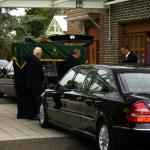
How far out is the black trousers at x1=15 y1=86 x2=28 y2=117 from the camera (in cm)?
1410

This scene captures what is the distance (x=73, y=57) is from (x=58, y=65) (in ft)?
5.17

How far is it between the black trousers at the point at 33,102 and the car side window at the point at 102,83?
3.90 metres

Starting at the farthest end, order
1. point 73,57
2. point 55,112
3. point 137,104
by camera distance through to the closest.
Result: point 73,57 → point 55,112 → point 137,104

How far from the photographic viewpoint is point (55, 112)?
11.5 metres

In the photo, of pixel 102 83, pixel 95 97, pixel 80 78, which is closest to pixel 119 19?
pixel 80 78

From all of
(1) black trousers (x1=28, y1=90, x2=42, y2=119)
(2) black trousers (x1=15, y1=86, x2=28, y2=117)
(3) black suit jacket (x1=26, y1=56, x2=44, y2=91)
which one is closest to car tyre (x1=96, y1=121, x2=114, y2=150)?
(3) black suit jacket (x1=26, y1=56, x2=44, y2=91)

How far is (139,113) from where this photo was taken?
Answer: 8.27 m

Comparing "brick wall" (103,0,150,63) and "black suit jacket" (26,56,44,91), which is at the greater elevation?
"brick wall" (103,0,150,63)

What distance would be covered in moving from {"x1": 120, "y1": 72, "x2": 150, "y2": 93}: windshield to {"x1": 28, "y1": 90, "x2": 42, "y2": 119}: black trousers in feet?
15.0

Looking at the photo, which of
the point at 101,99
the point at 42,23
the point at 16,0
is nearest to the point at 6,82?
the point at 16,0

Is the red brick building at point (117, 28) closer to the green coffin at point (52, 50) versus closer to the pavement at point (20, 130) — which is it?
the green coffin at point (52, 50)

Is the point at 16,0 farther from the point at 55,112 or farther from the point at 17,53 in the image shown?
the point at 55,112

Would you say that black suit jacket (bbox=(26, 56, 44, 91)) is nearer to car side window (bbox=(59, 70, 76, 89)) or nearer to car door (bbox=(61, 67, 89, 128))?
car side window (bbox=(59, 70, 76, 89))

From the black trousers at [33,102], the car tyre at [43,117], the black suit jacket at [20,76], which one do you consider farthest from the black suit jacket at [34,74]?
the car tyre at [43,117]
